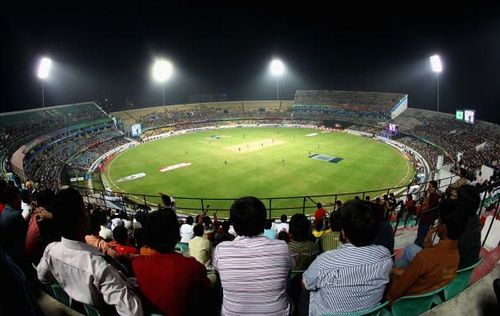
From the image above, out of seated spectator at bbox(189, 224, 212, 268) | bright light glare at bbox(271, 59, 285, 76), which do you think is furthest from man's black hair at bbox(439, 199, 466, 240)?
bright light glare at bbox(271, 59, 285, 76)

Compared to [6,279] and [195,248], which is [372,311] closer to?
[6,279]

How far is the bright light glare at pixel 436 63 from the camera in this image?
1976 inches

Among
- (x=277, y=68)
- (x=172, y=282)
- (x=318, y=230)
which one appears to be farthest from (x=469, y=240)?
(x=277, y=68)

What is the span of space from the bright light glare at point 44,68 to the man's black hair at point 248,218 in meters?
59.6

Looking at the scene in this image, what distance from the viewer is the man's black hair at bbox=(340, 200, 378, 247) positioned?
334cm

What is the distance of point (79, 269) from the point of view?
3209 mm

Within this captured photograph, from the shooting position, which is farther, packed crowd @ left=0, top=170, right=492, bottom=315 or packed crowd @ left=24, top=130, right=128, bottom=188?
packed crowd @ left=24, top=130, right=128, bottom=188

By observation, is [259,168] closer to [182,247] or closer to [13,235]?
[182,247]

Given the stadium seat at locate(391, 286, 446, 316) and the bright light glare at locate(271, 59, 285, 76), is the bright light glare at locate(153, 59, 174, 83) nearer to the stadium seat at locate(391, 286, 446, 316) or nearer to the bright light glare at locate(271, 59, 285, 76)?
the bright light glare at locate(271, 59, 285, 76)

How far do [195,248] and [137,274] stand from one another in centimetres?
298

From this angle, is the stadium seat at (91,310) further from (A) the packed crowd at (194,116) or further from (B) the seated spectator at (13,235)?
(A) the packed crowd at (194,116)

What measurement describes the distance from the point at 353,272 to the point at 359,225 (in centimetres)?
50

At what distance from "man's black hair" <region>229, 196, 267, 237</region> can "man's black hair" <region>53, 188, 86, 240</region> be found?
70.2 inches

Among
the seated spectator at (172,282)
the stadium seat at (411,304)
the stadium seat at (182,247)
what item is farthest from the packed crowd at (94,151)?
the stadium seat at (411,304)
